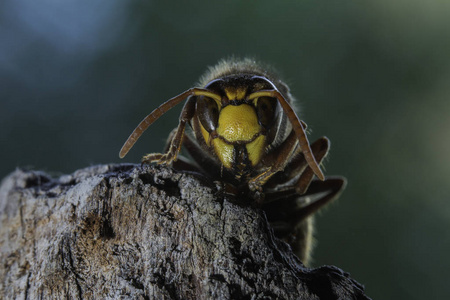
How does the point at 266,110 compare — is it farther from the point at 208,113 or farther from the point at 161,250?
the point at 161,250

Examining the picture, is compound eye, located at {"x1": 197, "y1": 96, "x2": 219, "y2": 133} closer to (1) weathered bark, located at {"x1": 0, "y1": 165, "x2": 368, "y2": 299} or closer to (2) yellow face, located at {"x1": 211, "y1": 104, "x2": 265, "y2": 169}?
(2) yellow face, located at {"x1": 211, "y1": 104, "x2": 265, "y2": 169}

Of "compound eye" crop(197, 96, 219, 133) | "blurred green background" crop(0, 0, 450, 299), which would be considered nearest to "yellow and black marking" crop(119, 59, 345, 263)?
"compound eye" crop(197, 96, 219, 133)

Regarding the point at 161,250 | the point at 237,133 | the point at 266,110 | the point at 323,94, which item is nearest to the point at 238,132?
the point at 237,133

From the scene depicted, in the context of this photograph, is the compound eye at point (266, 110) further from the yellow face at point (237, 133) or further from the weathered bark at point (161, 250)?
the weathered bark at point (161, 250)

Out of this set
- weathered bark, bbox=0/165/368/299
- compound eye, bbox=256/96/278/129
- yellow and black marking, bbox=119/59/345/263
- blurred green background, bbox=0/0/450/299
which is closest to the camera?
weathered bark, bbox=0/165/368/299

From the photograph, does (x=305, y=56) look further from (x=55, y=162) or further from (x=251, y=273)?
(x=251, y=273)

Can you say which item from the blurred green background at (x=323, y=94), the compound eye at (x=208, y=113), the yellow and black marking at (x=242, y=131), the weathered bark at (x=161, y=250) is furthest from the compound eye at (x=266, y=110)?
the blurred green background at (x=323, y=94)
